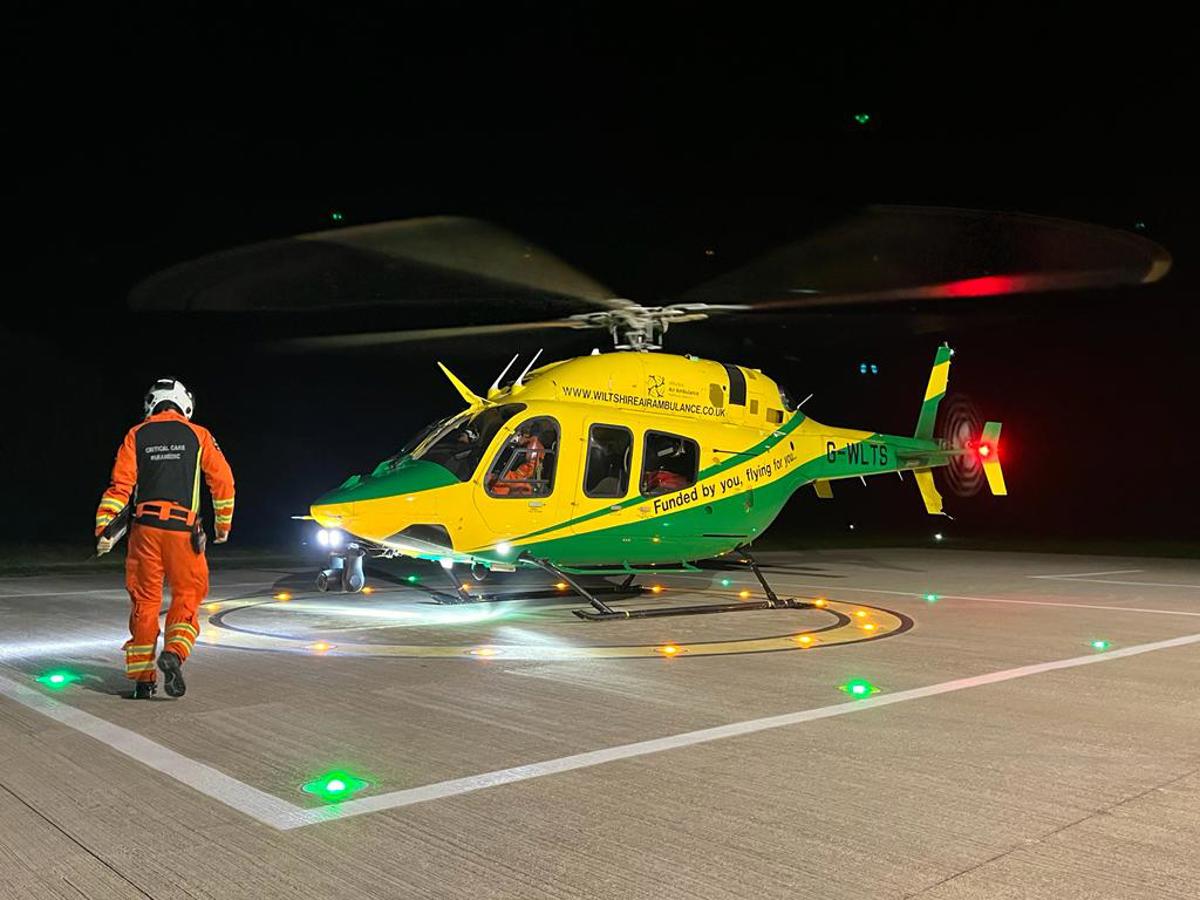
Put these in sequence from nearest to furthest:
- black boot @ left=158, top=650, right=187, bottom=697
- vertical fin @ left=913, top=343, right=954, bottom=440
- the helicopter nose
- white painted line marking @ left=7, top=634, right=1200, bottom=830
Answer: white painted line marking @ left=7, top=634, right=1200, bottom=830, black boot @ left=158, top=650, right=187, bottom=697, the helicopter nose, vertical fin @ left=913, top=343, right=954, bottom=440

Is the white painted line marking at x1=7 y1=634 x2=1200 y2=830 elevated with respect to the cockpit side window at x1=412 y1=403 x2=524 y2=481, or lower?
lower

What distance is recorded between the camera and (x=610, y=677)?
23.1 feet

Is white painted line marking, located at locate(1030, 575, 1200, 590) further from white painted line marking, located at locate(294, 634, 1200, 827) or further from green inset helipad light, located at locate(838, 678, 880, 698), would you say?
green inset helipad light, located at locate(838, 678, 880, 698)

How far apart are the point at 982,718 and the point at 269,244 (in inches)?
301

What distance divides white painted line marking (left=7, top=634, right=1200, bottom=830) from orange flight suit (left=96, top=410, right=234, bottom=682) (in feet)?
2.00

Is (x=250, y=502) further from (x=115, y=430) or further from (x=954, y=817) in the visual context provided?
(x=954, y=817)

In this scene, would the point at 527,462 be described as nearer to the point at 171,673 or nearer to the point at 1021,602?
the point at 171,673

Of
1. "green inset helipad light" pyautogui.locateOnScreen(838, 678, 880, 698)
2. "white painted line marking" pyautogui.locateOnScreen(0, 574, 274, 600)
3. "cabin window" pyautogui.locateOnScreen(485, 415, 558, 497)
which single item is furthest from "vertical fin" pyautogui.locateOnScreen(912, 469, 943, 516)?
"white painted line marking" pyautogui.locateOnScreen(0, 574, 274, 600)

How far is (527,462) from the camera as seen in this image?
10.8 metres

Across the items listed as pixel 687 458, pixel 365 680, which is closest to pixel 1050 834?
pixel 365 680

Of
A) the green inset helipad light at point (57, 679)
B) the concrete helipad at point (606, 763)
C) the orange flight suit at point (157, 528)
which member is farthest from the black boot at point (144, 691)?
the green inset helipad light at point (57, 679)

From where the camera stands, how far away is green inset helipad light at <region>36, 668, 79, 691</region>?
6.59 meters

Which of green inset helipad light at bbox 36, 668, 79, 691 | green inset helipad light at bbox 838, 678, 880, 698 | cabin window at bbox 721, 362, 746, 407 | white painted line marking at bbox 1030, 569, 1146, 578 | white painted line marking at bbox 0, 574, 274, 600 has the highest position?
cabin window at bbox 721, 362, 746, 407

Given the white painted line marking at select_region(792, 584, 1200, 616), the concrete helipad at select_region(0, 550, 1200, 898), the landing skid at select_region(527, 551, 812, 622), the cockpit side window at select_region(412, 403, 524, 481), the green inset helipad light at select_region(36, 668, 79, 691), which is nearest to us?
the concrete helipad at select_region(0, 550, 1200, 898)
